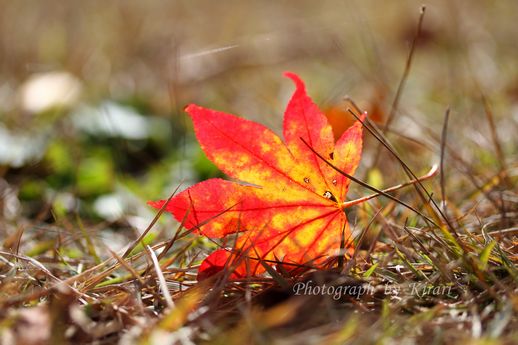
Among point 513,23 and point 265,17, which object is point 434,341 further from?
point 265,17

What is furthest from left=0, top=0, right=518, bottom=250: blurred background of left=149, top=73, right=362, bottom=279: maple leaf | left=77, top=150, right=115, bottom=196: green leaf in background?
left=149, top=73, right=362, bottom=279: maple leaf

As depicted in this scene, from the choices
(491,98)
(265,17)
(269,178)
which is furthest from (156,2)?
(269,178)

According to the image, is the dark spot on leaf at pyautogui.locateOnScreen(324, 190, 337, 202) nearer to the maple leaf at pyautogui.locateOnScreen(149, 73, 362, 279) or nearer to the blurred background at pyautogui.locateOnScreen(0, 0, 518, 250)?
the maple leaf at pyautogui.locateOnScreen(149, 73, 362, 279)

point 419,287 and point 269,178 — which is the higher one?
point 269,178

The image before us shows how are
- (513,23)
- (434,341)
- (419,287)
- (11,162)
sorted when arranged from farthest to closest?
1. (513,23)
2. (11,162)
3. (419,287)
4. (434,341)

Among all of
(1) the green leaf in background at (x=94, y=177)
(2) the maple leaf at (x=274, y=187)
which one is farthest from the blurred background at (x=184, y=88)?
(2) the maple leaf at (x=274, y=187)

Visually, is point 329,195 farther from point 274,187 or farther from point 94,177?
point 94,177

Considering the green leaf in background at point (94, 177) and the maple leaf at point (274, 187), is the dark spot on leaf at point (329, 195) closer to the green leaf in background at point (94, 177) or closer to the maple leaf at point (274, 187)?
the maple leaf at point (274, 187)
